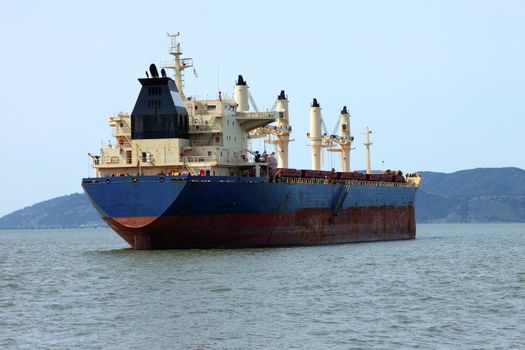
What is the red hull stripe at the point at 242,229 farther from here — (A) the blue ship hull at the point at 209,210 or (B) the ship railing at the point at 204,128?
(B) the ship railing at the point at 204,128

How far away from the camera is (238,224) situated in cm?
4653

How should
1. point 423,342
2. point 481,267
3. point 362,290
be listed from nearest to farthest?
point 423,342 → point 362,290 → point 481,267

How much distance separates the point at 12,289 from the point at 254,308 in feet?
35.2

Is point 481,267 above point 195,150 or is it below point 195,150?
below

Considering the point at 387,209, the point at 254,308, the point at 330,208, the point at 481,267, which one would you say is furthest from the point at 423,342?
the point at 387,209

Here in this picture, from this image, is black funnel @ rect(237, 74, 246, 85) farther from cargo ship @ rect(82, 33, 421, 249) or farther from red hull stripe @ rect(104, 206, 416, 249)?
red hull stripe @ rect(104, 206, 416, 249)

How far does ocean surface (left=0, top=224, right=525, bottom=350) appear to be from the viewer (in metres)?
23.2

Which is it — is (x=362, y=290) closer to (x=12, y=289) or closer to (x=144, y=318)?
(x=144, y=318)

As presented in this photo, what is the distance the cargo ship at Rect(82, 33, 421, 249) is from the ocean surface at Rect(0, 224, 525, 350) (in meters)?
1.77

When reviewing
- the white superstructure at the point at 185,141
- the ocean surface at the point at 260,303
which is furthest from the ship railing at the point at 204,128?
the ocean surface at the point at 260,303

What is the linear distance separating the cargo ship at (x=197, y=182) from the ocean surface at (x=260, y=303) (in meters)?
1.77

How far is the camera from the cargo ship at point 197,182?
145 ft

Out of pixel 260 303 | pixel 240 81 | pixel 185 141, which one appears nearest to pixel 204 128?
pixel 185 141

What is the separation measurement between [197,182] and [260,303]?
16.1 metres
